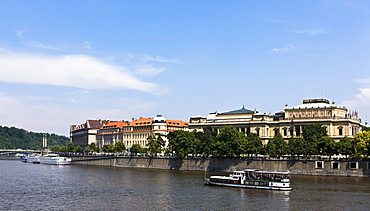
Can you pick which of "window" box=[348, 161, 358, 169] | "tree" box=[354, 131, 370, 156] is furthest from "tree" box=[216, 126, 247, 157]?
"tree" box=[354, 131, 370, 156]

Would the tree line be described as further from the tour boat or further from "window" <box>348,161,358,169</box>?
the tour boat

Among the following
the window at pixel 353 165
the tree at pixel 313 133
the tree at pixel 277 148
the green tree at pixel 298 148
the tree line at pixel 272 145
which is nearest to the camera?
the window at pixel 353 165

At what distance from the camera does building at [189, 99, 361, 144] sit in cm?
16175

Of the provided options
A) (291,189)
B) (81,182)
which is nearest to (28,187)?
(81,182)

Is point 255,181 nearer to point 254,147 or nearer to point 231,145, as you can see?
point 254,147

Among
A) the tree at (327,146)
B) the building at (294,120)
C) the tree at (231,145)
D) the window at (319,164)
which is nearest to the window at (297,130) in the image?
the building at (294,120)

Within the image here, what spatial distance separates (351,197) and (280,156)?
2601 inches

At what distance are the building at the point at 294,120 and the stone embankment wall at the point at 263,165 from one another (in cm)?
3114

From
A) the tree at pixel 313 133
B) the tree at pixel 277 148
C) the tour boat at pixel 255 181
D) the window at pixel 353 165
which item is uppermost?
the tree at pixel 313 133

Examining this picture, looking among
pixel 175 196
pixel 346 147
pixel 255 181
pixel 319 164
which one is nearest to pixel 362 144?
pixel 346 147

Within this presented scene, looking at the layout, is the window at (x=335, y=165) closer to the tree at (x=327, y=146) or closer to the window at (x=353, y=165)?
the window at (x=353, y=165)

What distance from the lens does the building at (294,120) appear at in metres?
162

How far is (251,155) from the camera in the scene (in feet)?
485

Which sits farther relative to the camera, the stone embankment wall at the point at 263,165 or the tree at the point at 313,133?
the tree at the point at 313,133
